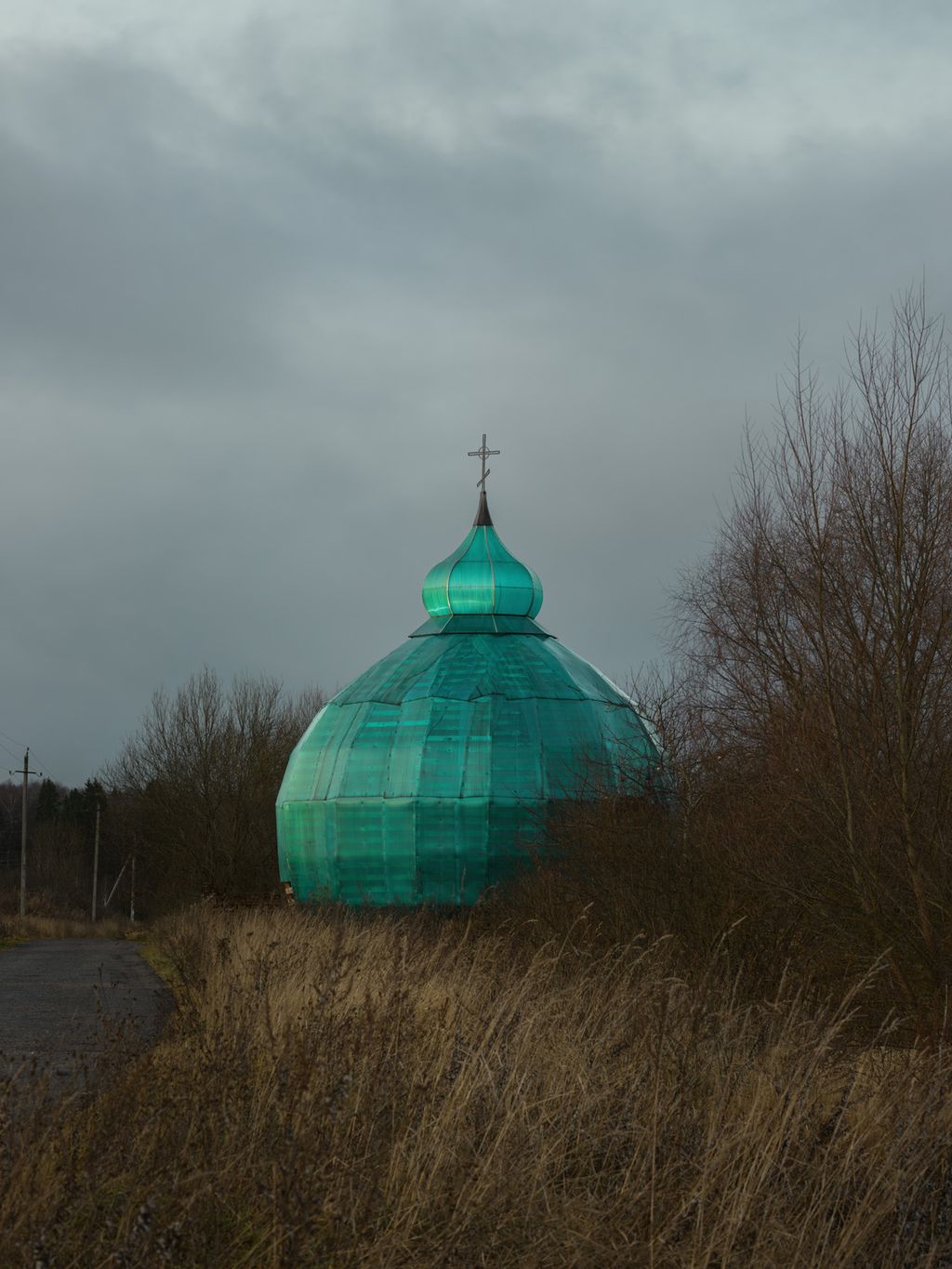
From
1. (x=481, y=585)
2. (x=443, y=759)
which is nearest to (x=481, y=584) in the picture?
(x=481, y=585)

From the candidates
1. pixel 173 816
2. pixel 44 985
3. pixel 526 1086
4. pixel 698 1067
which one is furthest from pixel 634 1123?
pixel 173 816

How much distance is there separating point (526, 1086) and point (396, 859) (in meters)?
23.2

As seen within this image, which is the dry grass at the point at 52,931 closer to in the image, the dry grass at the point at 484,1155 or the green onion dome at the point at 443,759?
the green onion dome at the point at 443,759

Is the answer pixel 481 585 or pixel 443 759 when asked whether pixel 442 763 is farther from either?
pixel 481 585

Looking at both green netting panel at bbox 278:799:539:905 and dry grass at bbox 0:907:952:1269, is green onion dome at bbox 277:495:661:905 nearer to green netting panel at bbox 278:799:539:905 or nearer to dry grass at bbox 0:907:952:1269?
green netting panel at bbox 278:799:539:905

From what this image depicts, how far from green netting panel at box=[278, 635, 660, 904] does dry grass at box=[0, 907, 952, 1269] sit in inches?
790

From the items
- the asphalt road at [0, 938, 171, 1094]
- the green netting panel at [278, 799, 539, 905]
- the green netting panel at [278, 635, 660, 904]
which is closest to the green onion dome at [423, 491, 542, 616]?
the green netting panel at [278, 635, 660, 904]

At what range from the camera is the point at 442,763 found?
2884 centimetres

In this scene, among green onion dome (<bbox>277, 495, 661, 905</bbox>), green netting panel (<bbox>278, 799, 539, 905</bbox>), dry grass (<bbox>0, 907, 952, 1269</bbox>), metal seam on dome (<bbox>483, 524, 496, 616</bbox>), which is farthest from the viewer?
metal seam on dome (<bbox>483, 524, 496, 616</bbox>)

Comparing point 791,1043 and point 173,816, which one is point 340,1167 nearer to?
point 791,1043

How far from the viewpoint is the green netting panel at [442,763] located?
2833cm

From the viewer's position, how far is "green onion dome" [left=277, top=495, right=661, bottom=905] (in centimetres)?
2833

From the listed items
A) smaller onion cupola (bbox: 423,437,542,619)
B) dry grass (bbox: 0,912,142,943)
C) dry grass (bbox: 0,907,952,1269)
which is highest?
smaller onion cupola (bbox: 423,437,542,619)

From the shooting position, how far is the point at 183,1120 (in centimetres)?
515
